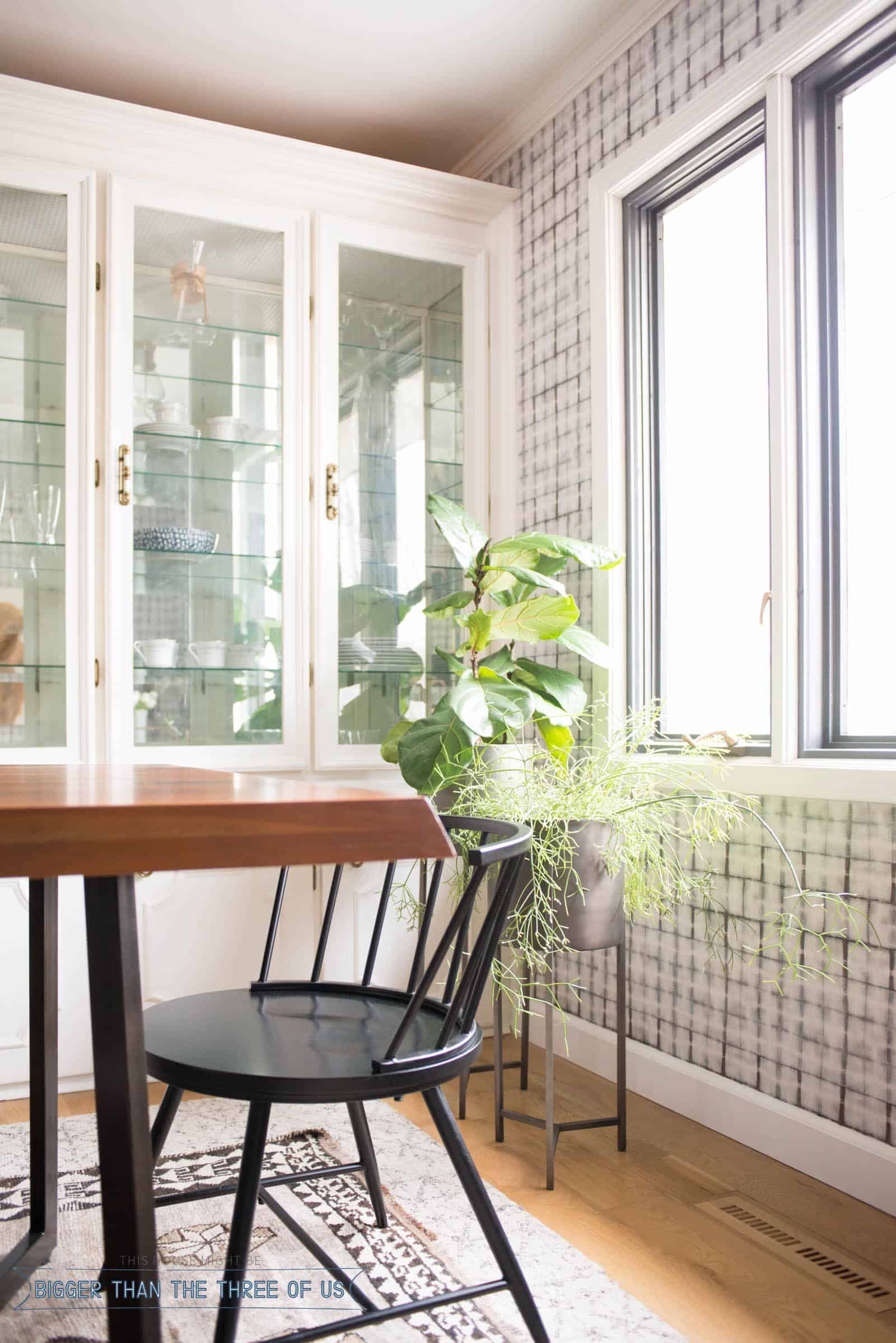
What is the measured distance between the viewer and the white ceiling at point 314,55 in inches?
103

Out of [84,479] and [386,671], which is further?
[386,671]

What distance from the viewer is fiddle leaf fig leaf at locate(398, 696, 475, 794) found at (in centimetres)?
230

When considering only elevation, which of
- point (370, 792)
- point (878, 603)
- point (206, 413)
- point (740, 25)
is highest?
point (740, 25)

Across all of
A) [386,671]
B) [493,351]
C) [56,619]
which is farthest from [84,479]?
[493,351]

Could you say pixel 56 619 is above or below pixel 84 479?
below

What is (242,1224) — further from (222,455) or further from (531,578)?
(222,455)

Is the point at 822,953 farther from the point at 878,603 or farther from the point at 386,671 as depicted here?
the point at 386,671

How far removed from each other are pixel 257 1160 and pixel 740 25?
236 centimetres

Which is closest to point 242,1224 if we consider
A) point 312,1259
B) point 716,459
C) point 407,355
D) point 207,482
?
point 312,1259

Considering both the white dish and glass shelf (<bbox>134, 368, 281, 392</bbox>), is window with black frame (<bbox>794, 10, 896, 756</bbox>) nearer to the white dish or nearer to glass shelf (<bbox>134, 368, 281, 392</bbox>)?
glass shelf (<bbox>134, 368, 281, 392</bbox>)

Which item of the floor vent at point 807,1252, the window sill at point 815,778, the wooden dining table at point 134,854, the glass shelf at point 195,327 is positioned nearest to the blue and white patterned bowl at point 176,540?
the glass shelf at point 195,327

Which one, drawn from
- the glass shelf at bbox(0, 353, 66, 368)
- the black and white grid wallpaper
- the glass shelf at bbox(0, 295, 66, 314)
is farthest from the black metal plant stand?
the glass shelf at bbox(0, 295, 66, 314)

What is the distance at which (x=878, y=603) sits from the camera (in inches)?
81.7

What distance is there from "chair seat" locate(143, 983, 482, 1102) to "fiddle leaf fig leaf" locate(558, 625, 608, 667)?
107cm
